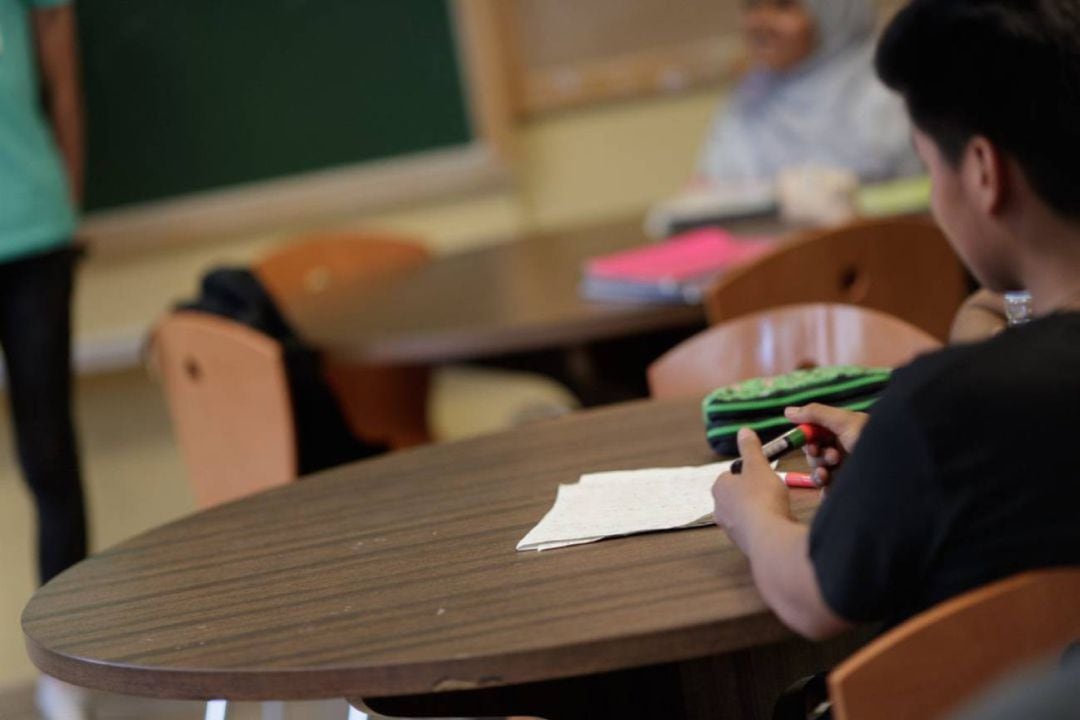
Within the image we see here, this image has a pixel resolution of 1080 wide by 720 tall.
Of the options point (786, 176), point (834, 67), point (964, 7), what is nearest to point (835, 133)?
point (834, 67)

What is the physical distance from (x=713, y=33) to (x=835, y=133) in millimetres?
791

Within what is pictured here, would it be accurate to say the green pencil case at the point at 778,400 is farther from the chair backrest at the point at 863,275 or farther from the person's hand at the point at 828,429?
the chair backrest at the point at 863,275

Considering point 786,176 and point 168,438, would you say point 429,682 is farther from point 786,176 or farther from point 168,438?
point 168,438

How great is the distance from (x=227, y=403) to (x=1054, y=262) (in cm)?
181

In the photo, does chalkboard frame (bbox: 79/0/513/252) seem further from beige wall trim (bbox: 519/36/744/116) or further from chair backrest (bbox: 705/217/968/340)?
chair backrest (bbox: 705/217/968/340)

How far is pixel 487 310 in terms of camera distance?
2658mm

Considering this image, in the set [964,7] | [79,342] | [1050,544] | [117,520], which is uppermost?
[964,7]

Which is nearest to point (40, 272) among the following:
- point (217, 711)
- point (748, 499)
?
point (217, 711)

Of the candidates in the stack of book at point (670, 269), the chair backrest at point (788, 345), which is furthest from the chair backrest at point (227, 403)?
the chair backrest at point (788, 345)

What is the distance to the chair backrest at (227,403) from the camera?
2.60 m

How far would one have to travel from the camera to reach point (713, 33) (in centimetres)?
410

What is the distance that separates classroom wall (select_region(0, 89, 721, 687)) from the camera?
4.11 metres

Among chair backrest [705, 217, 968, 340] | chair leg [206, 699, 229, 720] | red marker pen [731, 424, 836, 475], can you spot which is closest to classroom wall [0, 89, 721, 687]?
chair backrest [705, 217, 968, 340]

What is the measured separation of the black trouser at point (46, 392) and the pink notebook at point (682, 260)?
3.50 ft
